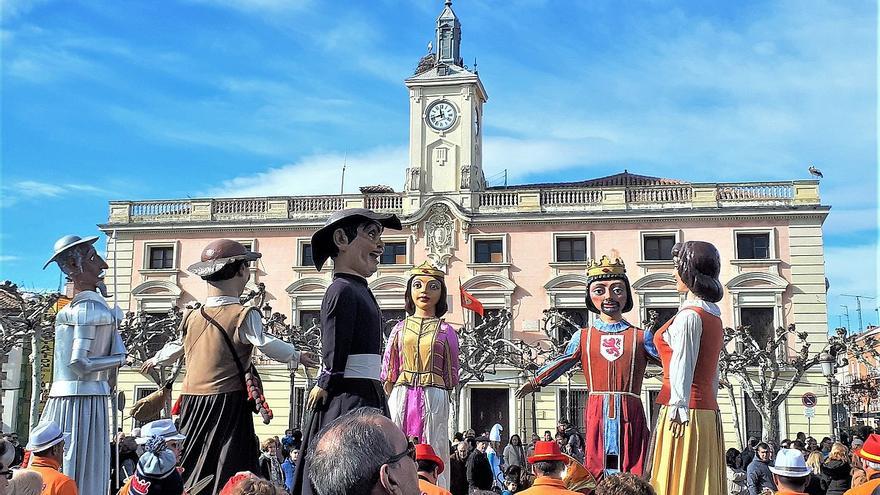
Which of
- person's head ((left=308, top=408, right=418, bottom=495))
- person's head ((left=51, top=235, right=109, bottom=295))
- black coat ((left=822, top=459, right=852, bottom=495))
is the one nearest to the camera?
person's head ((left=308, top=408, right=418, bottom=495))

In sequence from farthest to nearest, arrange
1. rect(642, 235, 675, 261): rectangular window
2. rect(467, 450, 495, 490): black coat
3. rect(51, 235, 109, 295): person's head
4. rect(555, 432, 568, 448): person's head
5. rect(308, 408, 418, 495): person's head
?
rect(642, 235, 675, 261): rectangular window < rect(555, 432, 568, 448): person's head < rect(467, 450, 495, 490): black coat < rect(51, 235, 109, 295): person's head < rect(308, 408, 418, 495): person's head

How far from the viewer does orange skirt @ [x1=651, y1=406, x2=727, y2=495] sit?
6047 mm

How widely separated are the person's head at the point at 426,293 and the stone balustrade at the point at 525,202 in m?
24.1

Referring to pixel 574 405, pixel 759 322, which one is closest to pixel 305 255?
pixel 574 405

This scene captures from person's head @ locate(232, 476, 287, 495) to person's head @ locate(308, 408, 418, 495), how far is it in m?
0.75

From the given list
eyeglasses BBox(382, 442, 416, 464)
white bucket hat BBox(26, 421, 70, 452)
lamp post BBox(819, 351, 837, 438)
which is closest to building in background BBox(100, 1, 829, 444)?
lamp post BBox(819, 351, 837, 438)

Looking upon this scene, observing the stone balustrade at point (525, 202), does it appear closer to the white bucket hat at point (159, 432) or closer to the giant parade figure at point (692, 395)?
the giant parade figure at point (692, 395)

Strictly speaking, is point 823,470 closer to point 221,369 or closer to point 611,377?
point 611,377

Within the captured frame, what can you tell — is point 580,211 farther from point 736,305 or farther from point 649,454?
point 649,454

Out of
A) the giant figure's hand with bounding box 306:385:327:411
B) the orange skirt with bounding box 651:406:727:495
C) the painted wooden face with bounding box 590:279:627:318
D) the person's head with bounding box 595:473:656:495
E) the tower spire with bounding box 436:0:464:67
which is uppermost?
the tower spire with bounding box 436:0:464:67

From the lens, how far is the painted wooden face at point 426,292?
8.05m

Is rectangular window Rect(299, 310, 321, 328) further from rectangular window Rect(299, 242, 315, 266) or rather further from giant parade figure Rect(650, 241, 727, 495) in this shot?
giant parade figure Rect(650, 241, 727, 495)

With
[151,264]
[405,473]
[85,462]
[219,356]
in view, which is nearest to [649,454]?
[219,356]

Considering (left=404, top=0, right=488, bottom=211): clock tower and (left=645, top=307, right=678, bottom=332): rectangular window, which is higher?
(left=404, top=0, right=488, bottom=211): clock tower
